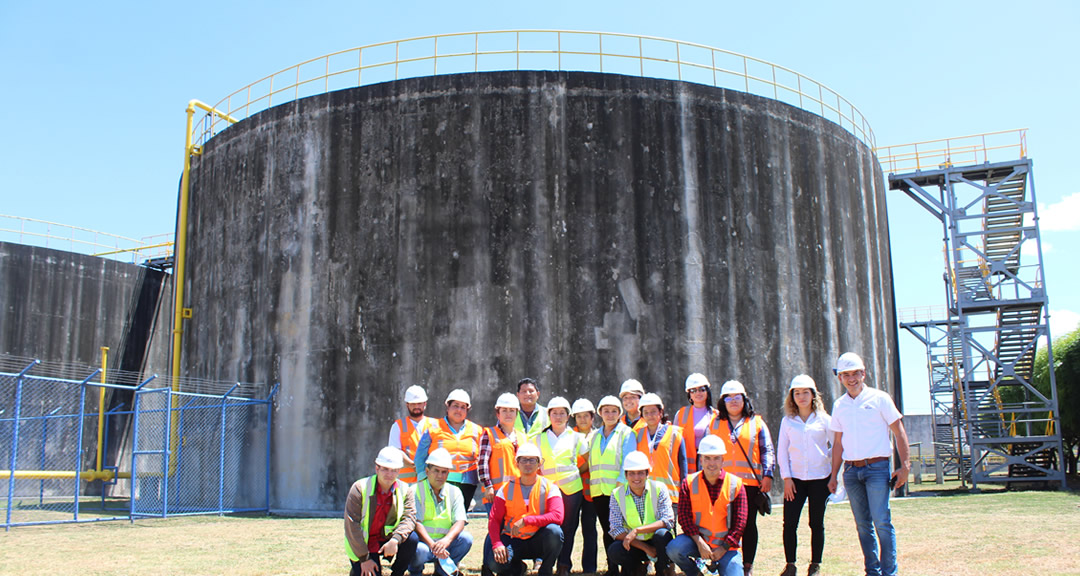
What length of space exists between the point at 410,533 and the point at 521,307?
29.2 feet

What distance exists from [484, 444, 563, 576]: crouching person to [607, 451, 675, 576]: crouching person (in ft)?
1.71

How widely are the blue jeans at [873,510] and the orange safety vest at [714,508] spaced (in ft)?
3.09

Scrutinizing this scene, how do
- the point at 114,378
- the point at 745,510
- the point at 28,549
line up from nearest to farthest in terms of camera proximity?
1. the point at 745,510
2. the point at 28,549
3. the point at 114,378

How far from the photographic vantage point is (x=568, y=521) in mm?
8266

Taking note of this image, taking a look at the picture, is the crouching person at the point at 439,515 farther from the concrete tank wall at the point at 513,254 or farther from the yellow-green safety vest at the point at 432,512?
the concrete tank wall at the point at 513,254

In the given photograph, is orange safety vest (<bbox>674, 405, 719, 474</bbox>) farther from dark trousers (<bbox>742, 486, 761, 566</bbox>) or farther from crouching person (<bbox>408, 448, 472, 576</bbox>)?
crouching person (<bbox>408, 448, 472, 576</bbox>)

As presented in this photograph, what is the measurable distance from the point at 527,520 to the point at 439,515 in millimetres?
749

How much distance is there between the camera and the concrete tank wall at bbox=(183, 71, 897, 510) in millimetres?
16188

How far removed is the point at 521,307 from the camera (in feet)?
52.9

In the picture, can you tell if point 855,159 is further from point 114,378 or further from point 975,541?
point 114,378

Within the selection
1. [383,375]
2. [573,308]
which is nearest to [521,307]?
[573,308]

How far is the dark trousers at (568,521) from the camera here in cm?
816

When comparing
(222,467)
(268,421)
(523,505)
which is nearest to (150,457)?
(268,421)

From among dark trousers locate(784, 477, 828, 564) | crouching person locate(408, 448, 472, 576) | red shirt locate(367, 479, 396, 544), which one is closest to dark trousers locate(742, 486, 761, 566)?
dark trousers locate(784, 477, 828, 564)
